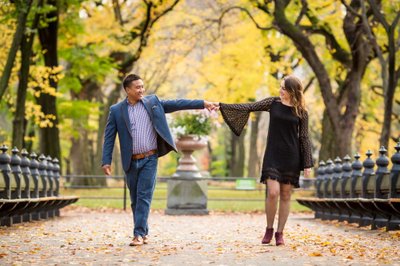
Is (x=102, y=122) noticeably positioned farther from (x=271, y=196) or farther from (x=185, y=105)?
(x=271, y=196)

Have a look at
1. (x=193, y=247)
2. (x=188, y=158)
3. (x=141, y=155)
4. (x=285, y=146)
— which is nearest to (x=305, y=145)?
(x=285, y=146)

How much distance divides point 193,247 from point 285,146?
166 cm

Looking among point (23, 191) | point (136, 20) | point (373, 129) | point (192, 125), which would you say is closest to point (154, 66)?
point (136, 20)

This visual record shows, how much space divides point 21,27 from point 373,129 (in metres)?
26.7

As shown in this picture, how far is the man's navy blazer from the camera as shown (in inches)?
424

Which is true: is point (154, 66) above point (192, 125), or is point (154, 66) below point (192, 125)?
above

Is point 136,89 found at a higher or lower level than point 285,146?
higher

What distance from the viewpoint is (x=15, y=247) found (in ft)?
33.4

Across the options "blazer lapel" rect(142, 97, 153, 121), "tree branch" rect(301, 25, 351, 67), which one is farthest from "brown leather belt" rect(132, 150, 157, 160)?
"tree branch" rect(301, 25, 351, 67)

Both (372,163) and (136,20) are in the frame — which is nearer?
(372,163)

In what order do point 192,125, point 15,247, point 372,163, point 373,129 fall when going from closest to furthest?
point 15,247, point 372,163, point 192,125, point 373,129

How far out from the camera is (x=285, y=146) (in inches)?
414

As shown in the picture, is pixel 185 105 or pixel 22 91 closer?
pixel 185 105

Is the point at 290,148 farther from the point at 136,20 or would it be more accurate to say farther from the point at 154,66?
the point at 154,66
